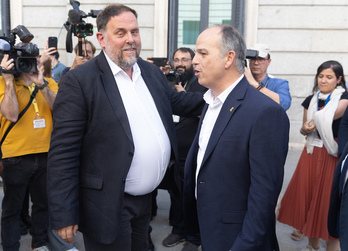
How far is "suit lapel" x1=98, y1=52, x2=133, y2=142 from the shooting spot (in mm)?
2076

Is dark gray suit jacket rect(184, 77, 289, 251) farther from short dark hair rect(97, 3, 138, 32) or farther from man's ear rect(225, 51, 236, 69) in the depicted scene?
short dark hair rect(97, 3, 138, 32)

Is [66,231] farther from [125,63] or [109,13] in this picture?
[109,13]

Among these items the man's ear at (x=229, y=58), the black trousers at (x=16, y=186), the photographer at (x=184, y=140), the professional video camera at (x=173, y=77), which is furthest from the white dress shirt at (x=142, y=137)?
the black trousers at (x=16, y=186)

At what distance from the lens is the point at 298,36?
7.25 m

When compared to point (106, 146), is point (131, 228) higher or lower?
lower

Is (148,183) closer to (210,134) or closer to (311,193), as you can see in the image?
(210,134)

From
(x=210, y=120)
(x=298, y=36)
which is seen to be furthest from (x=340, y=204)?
(x=298, y=36)

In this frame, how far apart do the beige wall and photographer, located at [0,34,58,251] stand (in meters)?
5.08

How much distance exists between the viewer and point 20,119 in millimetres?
3217

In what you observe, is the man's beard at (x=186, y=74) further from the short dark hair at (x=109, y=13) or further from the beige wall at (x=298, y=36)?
the beige wall at (x=298, y=36)

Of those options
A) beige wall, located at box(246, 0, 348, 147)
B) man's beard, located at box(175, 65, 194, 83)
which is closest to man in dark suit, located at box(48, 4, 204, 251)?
man's beard, located at box(175, 65, 194, 83)

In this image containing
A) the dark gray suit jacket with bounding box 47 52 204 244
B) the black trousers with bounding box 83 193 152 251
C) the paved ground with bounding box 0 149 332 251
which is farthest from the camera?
the paved ground with bounding box 0 149 332 251

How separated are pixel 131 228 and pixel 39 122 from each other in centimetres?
151

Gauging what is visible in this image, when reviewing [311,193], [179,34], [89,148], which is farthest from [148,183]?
[179,34]
